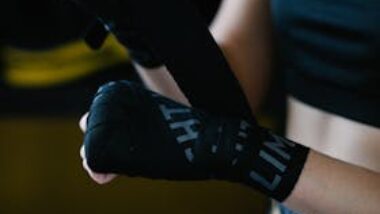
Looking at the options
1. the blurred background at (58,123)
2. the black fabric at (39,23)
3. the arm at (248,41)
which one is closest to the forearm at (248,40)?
the arm at (248,41)

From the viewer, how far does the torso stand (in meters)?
0.72

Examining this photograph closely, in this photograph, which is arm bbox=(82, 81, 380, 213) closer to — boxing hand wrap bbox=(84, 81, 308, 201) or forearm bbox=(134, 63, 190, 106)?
boxing hand wrap bbox=(84, 81, 308, 201)

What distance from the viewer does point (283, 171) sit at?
547 mm

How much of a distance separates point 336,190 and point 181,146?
150 mm

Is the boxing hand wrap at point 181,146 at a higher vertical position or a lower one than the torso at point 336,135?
higher

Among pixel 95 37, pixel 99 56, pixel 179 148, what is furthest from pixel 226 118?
pixel 99 56

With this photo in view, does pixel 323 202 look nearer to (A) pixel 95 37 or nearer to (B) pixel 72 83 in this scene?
(A) pixel 95 37

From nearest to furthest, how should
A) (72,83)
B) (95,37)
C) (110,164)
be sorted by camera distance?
1. (110,164)
2. (95,37)
3. (72,83)

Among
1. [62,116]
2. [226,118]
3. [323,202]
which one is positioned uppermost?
[226,118]

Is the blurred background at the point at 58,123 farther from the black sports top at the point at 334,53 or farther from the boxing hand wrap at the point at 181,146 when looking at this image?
the boxing hand wrap at the point at 181,146

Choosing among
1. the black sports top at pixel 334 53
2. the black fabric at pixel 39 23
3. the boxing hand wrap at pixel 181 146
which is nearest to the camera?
the boxing hand wrap at pixel 181 146

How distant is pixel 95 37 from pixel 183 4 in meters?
0.14

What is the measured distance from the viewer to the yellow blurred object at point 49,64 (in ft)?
4.42

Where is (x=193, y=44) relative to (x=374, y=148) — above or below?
above
